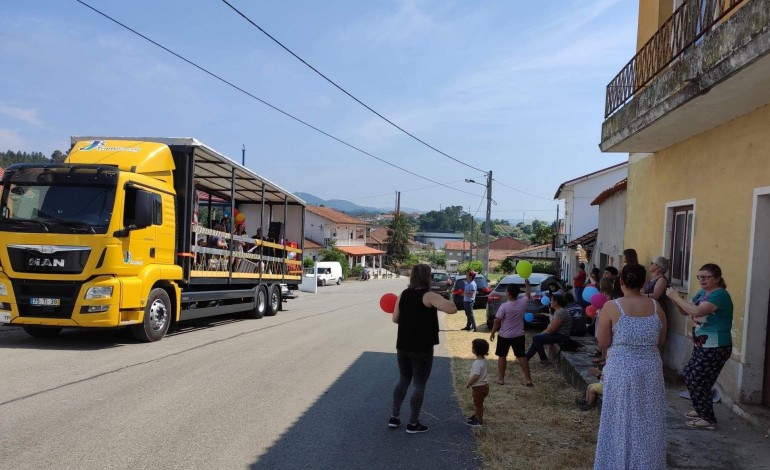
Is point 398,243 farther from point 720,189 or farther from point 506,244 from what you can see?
point 720,189

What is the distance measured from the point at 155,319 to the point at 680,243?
8629mm

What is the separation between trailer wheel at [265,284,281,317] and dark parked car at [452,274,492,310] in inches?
210

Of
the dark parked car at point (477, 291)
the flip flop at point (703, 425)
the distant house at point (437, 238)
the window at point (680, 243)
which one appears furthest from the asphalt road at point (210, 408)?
the distant house at point (437, 238)

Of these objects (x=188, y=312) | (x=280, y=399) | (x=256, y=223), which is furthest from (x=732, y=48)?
(x=256, y=223)

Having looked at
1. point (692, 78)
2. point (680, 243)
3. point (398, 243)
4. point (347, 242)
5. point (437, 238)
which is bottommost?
point (437, 238)

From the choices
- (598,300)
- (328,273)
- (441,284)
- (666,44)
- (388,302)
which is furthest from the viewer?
(328,273)

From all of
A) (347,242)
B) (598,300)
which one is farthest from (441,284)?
(347,242)

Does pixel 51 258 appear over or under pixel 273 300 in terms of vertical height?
over

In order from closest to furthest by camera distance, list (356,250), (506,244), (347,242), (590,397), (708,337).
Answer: (708,337), (590,397), (356,250), (347,242), (506,244)

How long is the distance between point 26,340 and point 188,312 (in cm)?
280

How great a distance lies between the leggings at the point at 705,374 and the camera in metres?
5.25

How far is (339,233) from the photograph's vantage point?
68688 millimetres

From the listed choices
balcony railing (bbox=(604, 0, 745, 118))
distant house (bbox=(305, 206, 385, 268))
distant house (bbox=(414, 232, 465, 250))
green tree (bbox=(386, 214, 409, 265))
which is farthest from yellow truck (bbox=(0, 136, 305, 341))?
distant house (bbox=(414, 232, 465, 250))

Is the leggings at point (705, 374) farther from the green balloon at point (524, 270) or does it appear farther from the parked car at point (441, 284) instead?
the parked car at point (441, 284)
